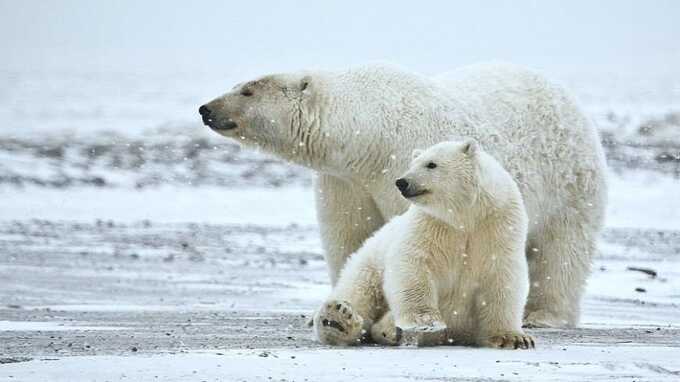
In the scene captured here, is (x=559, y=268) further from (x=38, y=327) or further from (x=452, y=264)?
(x=38, y=327)

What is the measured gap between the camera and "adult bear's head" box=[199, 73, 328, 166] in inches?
366

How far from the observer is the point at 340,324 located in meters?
6.98

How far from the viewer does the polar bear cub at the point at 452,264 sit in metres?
6.86

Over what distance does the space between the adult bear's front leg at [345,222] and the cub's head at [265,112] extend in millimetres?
451

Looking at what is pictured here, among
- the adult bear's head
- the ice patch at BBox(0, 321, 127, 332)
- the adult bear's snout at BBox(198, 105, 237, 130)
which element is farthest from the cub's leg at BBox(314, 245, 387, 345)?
the adult bear's snout at BBox(198, 105, 237, 130)

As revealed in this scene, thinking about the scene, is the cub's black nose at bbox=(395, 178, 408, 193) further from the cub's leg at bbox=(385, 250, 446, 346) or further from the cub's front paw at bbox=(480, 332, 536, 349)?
the cub's front paw at bbox=(480, 332, 536, 349)

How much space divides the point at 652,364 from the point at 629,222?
1288 centimetres

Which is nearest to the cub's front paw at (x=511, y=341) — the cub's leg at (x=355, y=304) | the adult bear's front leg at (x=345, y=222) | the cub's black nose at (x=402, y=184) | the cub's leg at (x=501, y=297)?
the cub's leg at (x=501, y=297)

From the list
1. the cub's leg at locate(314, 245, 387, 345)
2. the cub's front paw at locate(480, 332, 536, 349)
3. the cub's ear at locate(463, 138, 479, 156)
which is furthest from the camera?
the cub's ear at locate(463, 138, 479, 156)

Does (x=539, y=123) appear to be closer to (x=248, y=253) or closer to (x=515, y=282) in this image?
(x=515, y=282)

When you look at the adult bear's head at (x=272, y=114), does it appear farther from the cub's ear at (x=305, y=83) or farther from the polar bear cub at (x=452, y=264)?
the polar bear cub at (x=452, y=264)

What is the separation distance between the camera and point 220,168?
2575 centimetres

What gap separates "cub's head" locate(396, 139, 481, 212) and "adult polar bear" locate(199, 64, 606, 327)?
1741mm

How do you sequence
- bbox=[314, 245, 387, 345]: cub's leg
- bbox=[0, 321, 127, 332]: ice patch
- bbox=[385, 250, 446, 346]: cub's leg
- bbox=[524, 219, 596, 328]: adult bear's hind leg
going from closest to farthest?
bbox=[385, 250, 446, 346]: cub's leg, bbox=[314, 245, 387, 345]: cub's leg, bbox=[0, 321, 127, 332]: ice patch, bbox=[524, 219, 596, 328]: adult bear's hind leg
